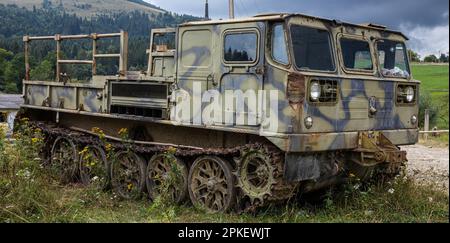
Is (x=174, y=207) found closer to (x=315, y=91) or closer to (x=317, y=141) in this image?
(x=317, y=141)

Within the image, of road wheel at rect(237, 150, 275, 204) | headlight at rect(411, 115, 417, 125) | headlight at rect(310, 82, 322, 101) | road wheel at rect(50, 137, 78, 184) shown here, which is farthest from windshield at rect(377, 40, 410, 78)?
road wheel at rect(50, 137, 78, 184)

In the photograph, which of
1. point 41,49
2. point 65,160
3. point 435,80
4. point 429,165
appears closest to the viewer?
point 65,160

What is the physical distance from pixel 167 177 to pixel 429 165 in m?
6.67

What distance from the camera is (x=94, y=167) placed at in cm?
996

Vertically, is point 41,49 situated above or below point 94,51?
above

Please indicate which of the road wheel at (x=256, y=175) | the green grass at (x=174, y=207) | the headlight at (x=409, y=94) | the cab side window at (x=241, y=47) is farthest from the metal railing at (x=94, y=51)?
the headlight at (x=409, y=94)

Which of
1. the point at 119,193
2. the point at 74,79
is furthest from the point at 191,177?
the point at 74,79

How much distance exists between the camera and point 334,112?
7809mm

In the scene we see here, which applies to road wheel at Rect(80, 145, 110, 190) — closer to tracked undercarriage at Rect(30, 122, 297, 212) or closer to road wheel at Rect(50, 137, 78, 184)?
tracked undercarriage at Rect(30, 122, 297, 212)

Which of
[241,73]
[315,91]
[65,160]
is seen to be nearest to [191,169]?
[241,73]

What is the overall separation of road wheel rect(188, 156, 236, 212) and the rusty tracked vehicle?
0.02 meters

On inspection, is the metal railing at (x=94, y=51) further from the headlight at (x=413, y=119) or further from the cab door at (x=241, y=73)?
the headlight at (x=413, y=119)

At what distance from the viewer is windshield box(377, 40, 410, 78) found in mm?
9055

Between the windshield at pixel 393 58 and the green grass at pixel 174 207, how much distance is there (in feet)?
5.45
